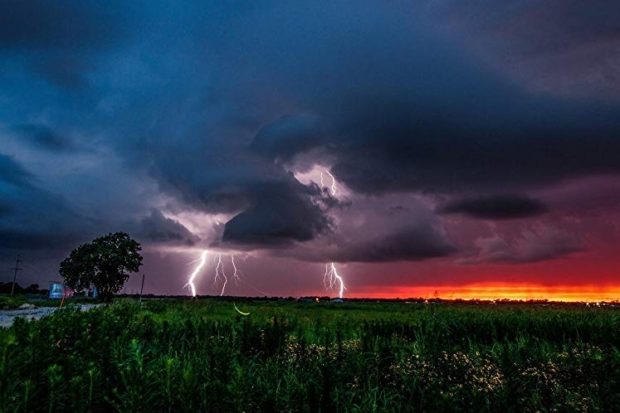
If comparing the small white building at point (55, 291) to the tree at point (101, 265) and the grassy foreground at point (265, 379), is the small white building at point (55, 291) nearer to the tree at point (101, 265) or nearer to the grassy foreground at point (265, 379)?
the tree at point (101, 265)

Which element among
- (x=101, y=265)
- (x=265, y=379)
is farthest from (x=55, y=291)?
(x=265, y=379)

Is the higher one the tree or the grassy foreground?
the tree

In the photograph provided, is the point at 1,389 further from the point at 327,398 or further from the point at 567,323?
the point at 567,323

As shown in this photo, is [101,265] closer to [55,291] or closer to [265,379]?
[55,291]

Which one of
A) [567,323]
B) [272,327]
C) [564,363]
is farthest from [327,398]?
[567,323]

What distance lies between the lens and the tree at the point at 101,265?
72.7 metres

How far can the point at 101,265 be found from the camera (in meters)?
72.9

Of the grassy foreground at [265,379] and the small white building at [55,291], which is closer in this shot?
the grassy foreground at [265,379]

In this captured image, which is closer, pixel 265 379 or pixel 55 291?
pixel 265 379

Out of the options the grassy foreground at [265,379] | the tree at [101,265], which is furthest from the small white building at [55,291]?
the grassy foreground at [265,379]

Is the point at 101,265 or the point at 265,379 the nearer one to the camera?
the point at 265,379

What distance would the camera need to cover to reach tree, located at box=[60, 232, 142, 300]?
72.7 m

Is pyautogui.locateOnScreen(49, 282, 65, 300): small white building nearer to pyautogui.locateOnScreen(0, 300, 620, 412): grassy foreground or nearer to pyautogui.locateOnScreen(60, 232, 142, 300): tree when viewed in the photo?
pyautogui.locateOnScreen(60, 232, 142, 300): tree

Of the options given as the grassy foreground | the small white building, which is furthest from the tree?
the grassy foreground
